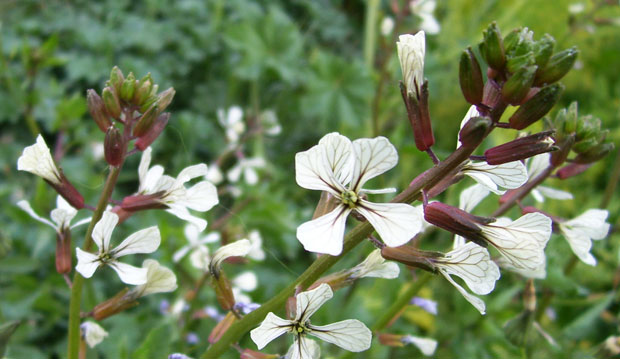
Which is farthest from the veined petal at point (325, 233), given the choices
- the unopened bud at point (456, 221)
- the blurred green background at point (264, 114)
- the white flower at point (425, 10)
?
the white flower at point (425, 10)

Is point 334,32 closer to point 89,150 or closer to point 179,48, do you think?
point 179,48

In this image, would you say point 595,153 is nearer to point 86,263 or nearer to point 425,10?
point 86,263

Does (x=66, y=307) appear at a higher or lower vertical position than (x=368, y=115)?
lower

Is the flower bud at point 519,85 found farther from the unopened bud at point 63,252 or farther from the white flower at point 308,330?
the unopened bud at point 63,252

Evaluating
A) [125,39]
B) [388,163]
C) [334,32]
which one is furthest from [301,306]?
[334,32]

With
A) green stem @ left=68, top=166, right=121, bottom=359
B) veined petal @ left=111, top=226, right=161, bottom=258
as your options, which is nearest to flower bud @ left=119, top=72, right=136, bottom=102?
green stem @ left=68, top=166, right=121, bottom=359

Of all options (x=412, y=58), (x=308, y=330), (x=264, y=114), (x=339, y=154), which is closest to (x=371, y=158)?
(x=339, y=154)

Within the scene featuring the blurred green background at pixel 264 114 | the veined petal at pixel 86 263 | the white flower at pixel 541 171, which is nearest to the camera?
the veined petal at pixel 86 263
